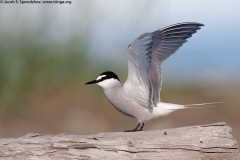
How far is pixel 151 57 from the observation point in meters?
7.16

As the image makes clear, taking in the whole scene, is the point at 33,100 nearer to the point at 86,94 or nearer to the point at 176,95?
the point at 86,94

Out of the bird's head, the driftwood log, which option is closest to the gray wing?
the bird's head

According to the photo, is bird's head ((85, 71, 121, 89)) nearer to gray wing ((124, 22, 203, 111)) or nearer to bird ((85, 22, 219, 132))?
bird ((85, 22, 219, 132))

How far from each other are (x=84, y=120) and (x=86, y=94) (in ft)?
1.13

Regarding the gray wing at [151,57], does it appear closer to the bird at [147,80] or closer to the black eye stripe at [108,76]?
the bird at [147,80]

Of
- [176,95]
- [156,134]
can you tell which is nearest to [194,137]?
[156,134]

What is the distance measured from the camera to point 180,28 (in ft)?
23.3

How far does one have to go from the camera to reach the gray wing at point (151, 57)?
6.70 m

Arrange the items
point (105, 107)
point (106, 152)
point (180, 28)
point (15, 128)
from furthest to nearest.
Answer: point (105, 107) < point (15, 128) < point (180, 28) < point (106, 152)

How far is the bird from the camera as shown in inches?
269

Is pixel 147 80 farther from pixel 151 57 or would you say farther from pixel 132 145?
pixel 132 145

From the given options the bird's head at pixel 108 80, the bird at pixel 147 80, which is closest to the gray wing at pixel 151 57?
the bird at pixel 147 80

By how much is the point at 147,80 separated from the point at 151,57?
32 cm

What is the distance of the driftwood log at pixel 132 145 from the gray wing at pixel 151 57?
60 cm
